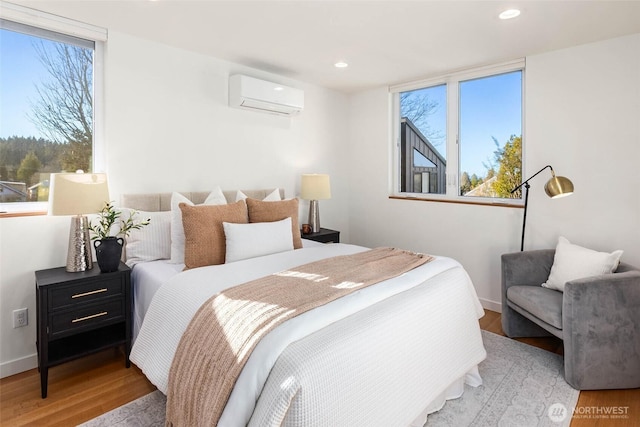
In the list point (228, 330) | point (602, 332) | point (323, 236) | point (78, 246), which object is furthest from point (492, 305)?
point (78, 246)

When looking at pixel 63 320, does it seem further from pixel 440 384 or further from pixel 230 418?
pixel 440 384

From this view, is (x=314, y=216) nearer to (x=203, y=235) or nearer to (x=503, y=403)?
(x=203, y=235)

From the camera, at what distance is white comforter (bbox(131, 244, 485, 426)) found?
134cm

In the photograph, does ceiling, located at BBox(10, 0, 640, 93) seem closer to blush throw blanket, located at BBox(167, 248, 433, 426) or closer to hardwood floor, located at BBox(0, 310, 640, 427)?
blush throw blanket, located at BBox(167, 248, 433, 426)

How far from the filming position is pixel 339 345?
57.5 inches

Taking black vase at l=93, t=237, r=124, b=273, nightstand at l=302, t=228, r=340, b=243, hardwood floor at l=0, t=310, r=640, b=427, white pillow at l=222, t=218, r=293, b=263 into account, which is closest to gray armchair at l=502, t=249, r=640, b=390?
hardwood floor at l=0, t=310, r=640, b=427

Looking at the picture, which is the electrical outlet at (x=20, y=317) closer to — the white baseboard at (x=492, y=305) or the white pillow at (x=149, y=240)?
the white pillow at (x=149, y=240)

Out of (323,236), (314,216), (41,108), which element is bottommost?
(323,236)

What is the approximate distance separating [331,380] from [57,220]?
7.63 ft

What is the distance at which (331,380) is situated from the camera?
1.38m

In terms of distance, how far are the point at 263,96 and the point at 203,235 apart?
162 centimetres

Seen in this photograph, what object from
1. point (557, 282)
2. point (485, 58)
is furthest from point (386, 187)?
point (557, 282)
